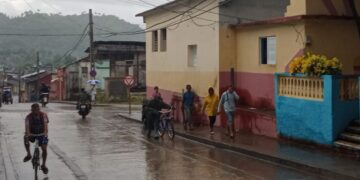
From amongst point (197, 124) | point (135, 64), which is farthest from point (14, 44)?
point (197, 124)

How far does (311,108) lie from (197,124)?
849cm

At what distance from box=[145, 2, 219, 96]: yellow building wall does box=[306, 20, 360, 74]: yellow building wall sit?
4.87 metres

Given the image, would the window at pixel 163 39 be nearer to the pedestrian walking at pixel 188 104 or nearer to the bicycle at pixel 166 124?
the pedestrian walking at pixel 188 104

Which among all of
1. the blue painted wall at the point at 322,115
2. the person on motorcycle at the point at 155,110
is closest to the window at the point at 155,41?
the person on motorcycle at the point at 155,110

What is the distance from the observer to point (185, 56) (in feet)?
82.7

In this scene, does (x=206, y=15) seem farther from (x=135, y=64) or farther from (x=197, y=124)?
(x=135, y=64)

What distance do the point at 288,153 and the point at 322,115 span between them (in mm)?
1416

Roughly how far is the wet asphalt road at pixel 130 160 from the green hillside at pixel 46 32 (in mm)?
46937

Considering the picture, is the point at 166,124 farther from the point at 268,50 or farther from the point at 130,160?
the point at 130,160

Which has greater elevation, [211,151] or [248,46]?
[248,46]

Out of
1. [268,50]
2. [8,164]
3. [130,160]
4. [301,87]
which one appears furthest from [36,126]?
[268,50]

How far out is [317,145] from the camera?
1516 centimetres

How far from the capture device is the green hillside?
8112 centimetres

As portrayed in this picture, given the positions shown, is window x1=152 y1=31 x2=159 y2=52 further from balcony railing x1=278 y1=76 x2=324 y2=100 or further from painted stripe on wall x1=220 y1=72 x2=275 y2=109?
balcony railing x1=278 y1=76 x2=324 y2=100
